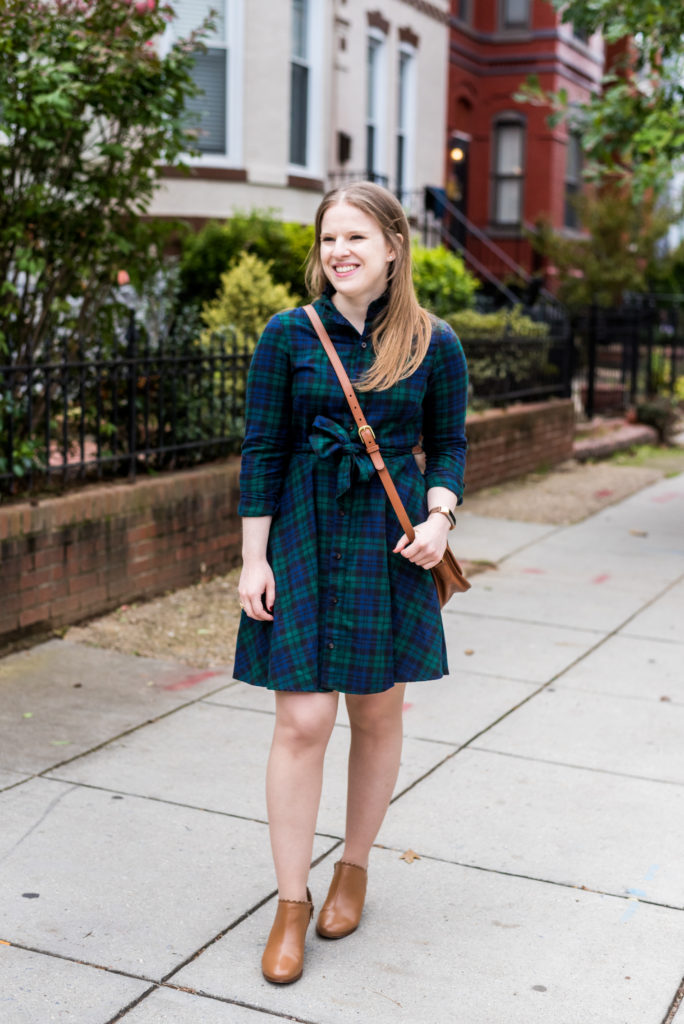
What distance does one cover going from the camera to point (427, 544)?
3.04 m

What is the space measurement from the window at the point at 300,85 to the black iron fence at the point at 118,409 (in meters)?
6.91

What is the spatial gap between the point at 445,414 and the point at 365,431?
0.93ft

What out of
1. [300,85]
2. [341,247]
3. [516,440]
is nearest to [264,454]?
[341,247]

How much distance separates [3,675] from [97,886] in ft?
6.47

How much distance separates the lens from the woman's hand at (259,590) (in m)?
3.06

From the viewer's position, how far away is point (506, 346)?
1128cm

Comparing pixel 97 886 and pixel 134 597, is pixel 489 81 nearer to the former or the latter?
pixel 134 597

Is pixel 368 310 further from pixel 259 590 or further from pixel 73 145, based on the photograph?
pixel 73 145

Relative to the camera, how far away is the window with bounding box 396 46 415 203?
17.1 metres

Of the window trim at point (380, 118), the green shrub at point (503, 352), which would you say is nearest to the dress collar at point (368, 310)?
the green shrub at point (503, 352)

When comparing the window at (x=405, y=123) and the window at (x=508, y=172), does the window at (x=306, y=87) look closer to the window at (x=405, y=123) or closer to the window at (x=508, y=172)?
the window at (x=405, y=123)

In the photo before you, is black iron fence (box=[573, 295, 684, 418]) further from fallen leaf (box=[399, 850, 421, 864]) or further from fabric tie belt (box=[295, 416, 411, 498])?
fabric tie belt (box=[295, 416, 411, 498])

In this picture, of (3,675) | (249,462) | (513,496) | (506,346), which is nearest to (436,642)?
(249,462)

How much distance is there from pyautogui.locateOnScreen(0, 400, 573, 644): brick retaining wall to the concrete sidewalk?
31cm
